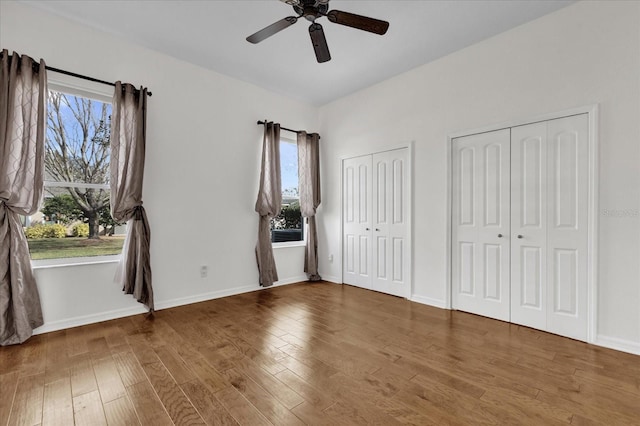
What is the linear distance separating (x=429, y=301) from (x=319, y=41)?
10.7 feet

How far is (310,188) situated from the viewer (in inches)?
199

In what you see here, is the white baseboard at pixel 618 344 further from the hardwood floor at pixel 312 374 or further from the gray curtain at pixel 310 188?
the gray curtain at pixel 310 188

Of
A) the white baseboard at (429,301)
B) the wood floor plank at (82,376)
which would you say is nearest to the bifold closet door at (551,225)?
the white baseboard at (429,301)

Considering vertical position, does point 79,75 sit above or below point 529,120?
above

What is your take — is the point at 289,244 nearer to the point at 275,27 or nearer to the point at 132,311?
the point at 132,311

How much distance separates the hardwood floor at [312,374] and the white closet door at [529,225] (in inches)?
9.4

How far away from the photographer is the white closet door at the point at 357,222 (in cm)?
461

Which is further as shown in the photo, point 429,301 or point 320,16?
point 429,301

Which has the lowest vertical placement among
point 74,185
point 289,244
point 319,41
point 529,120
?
point 289,244

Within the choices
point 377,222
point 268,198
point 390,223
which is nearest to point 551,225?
point 390,223

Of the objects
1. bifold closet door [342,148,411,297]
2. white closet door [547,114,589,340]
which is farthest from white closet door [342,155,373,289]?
white closet door [547,114,589,340]

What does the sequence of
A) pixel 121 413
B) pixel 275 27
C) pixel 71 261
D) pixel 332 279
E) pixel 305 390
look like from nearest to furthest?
pixel 121 413 → pixel 305 390 → pixel 275 27 → pixel 71 261 → pixel 332 279

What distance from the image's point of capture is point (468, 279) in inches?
137

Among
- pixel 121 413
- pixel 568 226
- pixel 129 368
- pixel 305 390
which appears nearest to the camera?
pixel 121 413
